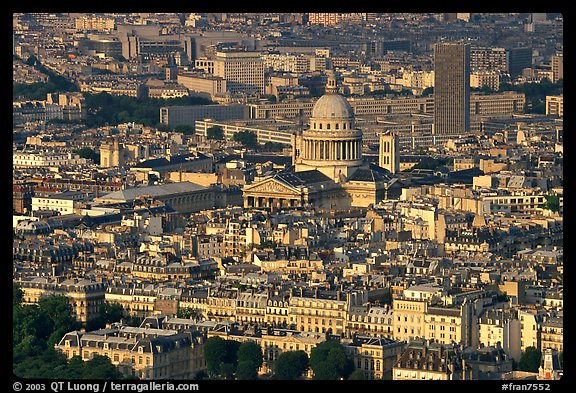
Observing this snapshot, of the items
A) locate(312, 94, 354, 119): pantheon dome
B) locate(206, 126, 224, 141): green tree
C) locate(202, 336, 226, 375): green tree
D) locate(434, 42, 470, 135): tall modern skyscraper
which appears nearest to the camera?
locate(202, 336, 226, 375): green tree

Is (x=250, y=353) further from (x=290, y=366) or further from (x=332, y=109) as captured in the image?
(x=332, y=109)

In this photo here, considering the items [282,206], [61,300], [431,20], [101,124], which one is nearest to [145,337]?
[61,300]

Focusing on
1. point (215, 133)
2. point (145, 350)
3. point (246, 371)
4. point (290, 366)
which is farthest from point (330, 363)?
point (215, 133)

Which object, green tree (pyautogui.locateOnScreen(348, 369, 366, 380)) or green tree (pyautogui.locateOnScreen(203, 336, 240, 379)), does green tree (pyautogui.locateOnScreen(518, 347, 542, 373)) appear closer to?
green tree (pyautogui.locateOnScreen(348, 369, 366, 380))

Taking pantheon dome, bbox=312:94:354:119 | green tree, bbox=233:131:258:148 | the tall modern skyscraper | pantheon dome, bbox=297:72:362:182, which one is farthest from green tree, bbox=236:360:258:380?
the tall modern skyscraper

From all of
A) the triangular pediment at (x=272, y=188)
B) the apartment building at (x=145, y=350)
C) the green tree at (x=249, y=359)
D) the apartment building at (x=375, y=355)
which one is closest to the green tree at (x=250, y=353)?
the green tree at (x=249, y=359)
